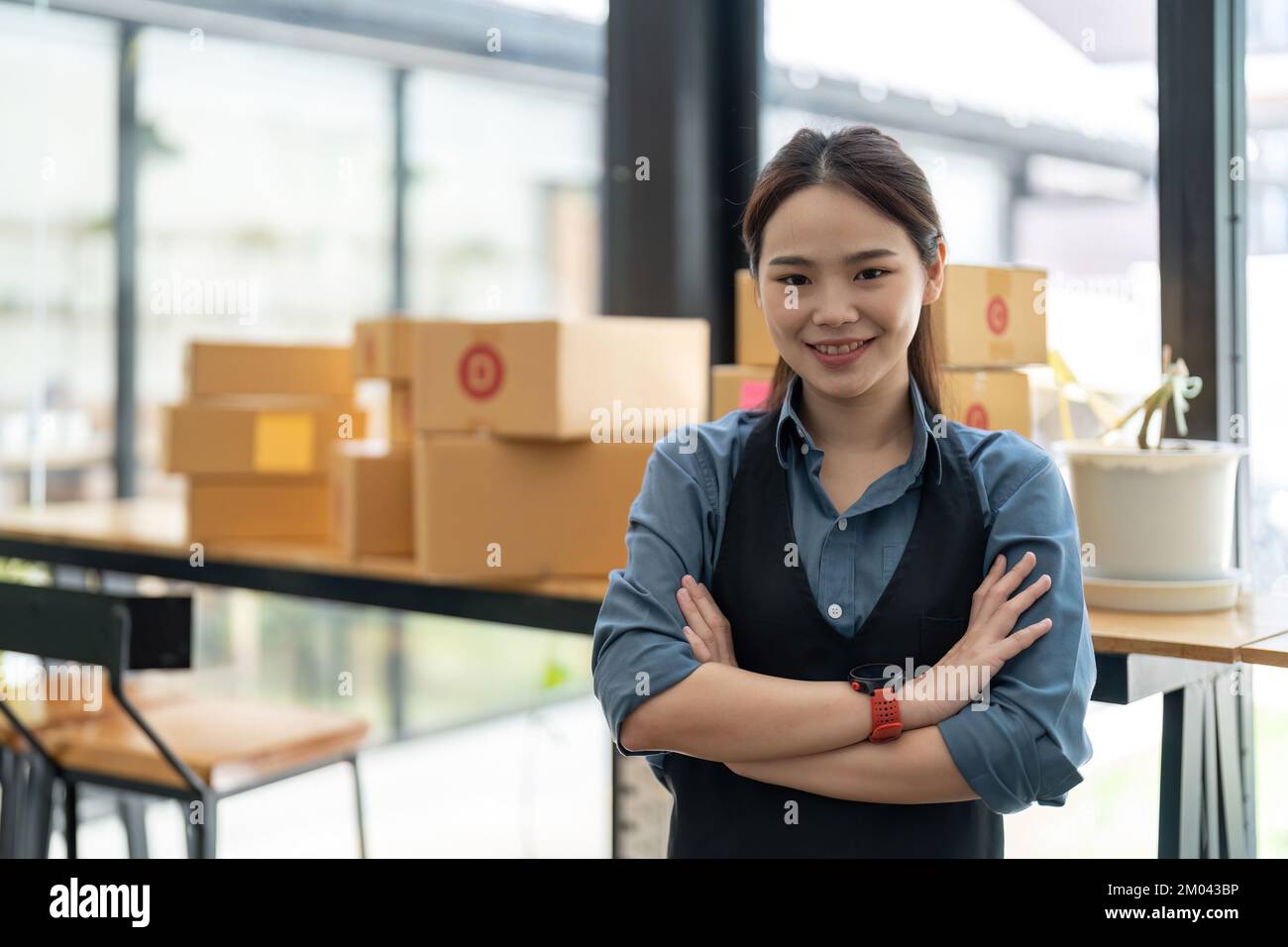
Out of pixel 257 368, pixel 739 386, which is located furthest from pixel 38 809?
pixel 739 386

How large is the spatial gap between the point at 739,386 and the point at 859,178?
901 millimetres

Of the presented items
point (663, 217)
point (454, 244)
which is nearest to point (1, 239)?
point (454, 244)

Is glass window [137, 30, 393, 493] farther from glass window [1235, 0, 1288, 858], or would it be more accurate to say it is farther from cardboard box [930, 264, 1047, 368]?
glass window [1235, 0, 1288, 858]

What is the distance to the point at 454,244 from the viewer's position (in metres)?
4.03

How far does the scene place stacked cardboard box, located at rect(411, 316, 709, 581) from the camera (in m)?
2.18

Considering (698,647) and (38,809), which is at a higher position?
(698,647)

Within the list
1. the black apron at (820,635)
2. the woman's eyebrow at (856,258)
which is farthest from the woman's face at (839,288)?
the black apron at (820,635)

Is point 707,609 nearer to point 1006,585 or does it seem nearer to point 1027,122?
point 1006,585

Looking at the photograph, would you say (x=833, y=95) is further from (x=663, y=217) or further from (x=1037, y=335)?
(x=1037, y=335)

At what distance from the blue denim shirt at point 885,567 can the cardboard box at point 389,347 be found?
1229 mm

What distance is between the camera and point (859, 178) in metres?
1.27

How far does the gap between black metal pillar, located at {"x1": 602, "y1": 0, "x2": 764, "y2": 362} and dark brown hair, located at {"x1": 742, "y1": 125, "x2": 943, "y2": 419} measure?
4.16 ft

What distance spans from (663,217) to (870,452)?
4.40 feet

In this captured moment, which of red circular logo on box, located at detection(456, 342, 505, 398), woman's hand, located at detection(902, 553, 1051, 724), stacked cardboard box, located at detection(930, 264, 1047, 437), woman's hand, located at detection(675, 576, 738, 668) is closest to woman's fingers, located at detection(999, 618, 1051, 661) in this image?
woman's hand, located at detection(902, 553, 1051, 724)
